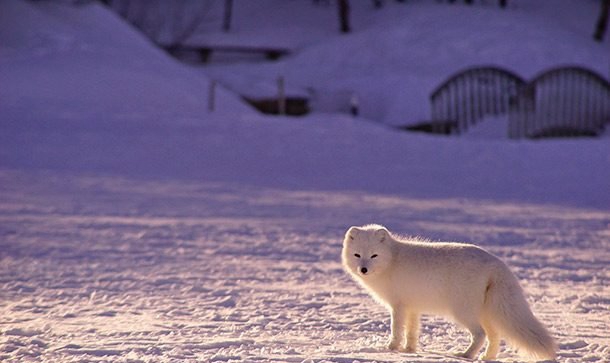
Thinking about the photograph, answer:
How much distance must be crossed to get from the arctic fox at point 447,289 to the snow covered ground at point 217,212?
0.25m

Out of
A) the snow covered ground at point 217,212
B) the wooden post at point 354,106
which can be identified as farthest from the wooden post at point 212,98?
the wooden post at point 354,106

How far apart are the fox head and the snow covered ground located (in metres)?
0.45

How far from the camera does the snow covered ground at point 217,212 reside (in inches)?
217

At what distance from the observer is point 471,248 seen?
15.7 feet

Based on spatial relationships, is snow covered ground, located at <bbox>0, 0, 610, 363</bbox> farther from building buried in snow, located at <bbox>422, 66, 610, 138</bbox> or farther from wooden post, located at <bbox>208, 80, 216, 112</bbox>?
building buried in snow, located at <bbox>422, 66, 610, 138</bbox>

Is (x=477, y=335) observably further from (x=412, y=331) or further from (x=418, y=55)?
(x=418, y=55)

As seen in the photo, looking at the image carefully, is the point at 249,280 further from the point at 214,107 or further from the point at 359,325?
the point at 214,107

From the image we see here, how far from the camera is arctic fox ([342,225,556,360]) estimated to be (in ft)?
15.1

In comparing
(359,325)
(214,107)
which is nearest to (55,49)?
(214,107)

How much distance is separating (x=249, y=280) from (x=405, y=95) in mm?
16061

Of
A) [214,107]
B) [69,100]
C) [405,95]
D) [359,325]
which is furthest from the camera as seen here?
[405,95]

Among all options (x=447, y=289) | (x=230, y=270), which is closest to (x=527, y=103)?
(x=230, y=270)

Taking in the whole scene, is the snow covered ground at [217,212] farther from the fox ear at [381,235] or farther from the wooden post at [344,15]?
the wooden post at [344,15]

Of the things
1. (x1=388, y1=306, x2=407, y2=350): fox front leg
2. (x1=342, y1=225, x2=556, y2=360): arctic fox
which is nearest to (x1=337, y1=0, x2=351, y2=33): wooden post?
(x1=342, y1=225, x2=556, y2=360): arctic fox
